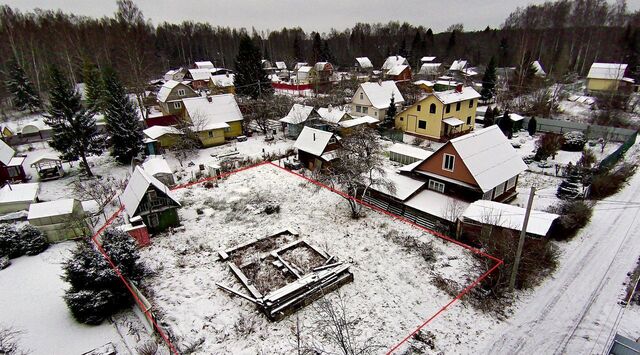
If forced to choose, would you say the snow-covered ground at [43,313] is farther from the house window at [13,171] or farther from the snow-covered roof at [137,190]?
the house window at [13,171]

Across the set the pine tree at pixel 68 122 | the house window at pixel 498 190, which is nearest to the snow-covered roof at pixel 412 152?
the house window at pixel 498 190

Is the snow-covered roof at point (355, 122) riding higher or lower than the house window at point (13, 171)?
higher

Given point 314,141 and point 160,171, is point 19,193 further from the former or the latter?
point 314,141

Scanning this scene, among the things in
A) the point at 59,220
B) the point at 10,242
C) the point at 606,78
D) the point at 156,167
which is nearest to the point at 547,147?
the point at 156,167

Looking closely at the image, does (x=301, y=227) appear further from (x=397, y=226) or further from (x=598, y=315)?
(x=598, y=315)

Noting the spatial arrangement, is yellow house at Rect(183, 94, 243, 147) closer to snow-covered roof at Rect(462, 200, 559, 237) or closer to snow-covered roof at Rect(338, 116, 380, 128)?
snow-covered roof at Rect(338, 116, 380, 128)

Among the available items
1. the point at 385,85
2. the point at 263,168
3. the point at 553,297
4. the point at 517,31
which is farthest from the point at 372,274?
the point at 517,31

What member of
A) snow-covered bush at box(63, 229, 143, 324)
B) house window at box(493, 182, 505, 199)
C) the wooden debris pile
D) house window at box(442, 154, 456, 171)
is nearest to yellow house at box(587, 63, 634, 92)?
house window at box(493, 182, 505, 199)
